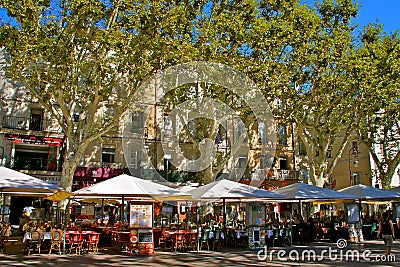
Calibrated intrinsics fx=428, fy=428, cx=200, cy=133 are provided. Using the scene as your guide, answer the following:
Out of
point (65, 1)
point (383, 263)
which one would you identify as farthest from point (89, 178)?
point (383, 263)

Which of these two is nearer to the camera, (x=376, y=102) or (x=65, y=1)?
(x=65, y=1)

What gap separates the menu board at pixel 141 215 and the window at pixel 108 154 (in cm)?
1498

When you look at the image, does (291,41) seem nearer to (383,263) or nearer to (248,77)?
(248,77)

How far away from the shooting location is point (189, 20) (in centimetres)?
1933

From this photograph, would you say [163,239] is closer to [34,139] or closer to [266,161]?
[34,139]

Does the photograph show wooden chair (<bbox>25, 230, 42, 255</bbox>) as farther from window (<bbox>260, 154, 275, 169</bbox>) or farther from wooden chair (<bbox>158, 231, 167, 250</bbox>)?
window (<bbox>260, 154, 275, 169</bbox>)

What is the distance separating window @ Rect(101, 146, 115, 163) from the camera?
94.7 ft

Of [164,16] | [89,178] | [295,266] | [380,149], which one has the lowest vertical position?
[295,266]

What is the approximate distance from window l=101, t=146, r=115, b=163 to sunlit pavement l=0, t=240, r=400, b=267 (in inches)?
539

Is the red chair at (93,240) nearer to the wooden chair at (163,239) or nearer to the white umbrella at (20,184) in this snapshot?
the white umbrella at (20,184)

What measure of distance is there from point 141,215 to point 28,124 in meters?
15.2

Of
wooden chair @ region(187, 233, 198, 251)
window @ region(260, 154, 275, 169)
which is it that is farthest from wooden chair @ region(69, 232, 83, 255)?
window @ region(260, 154, 275, 169)

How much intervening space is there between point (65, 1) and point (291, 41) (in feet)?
35.0

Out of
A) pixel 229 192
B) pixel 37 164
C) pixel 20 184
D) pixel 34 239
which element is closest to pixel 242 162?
pixel 37 164
